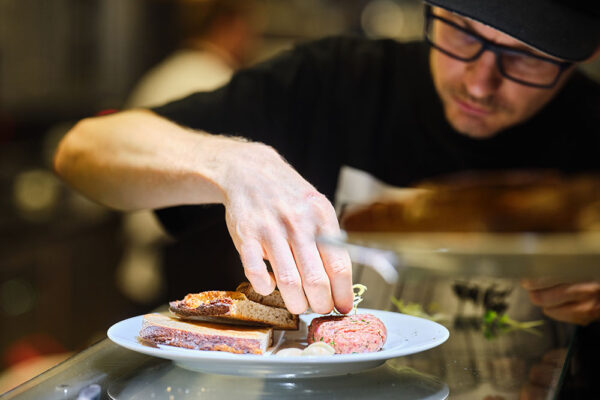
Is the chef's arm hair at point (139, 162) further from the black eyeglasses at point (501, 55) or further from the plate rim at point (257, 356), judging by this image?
the black eyeglasses at point (501, 55)

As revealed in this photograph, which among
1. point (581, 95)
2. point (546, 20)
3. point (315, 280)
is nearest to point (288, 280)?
point (315, 280)

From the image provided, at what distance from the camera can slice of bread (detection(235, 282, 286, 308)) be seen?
2.48 ft

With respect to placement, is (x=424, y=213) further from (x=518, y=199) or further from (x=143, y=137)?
(x=143, y=137)

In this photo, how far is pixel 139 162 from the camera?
100 cm

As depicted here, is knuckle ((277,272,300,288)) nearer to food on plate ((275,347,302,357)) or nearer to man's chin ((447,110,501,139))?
food on plate ((275,347,302,357))

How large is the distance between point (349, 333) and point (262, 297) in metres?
0.10

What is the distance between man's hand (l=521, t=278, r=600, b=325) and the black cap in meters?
0.34

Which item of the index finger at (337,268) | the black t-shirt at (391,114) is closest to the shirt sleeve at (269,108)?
the black t-shirt at (391,114)

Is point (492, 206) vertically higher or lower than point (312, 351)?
higher

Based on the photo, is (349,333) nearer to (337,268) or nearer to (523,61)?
(337,268)

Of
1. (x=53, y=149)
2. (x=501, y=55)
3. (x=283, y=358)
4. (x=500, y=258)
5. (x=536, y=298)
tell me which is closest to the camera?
(x=500, y=258)

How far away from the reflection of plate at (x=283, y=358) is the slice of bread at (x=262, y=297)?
0.14 feet

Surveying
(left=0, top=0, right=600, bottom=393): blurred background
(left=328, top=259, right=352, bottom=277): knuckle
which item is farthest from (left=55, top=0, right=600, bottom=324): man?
(left=0, top=0, right=600, bottom=393): blurred background

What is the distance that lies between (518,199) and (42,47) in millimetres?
2633
